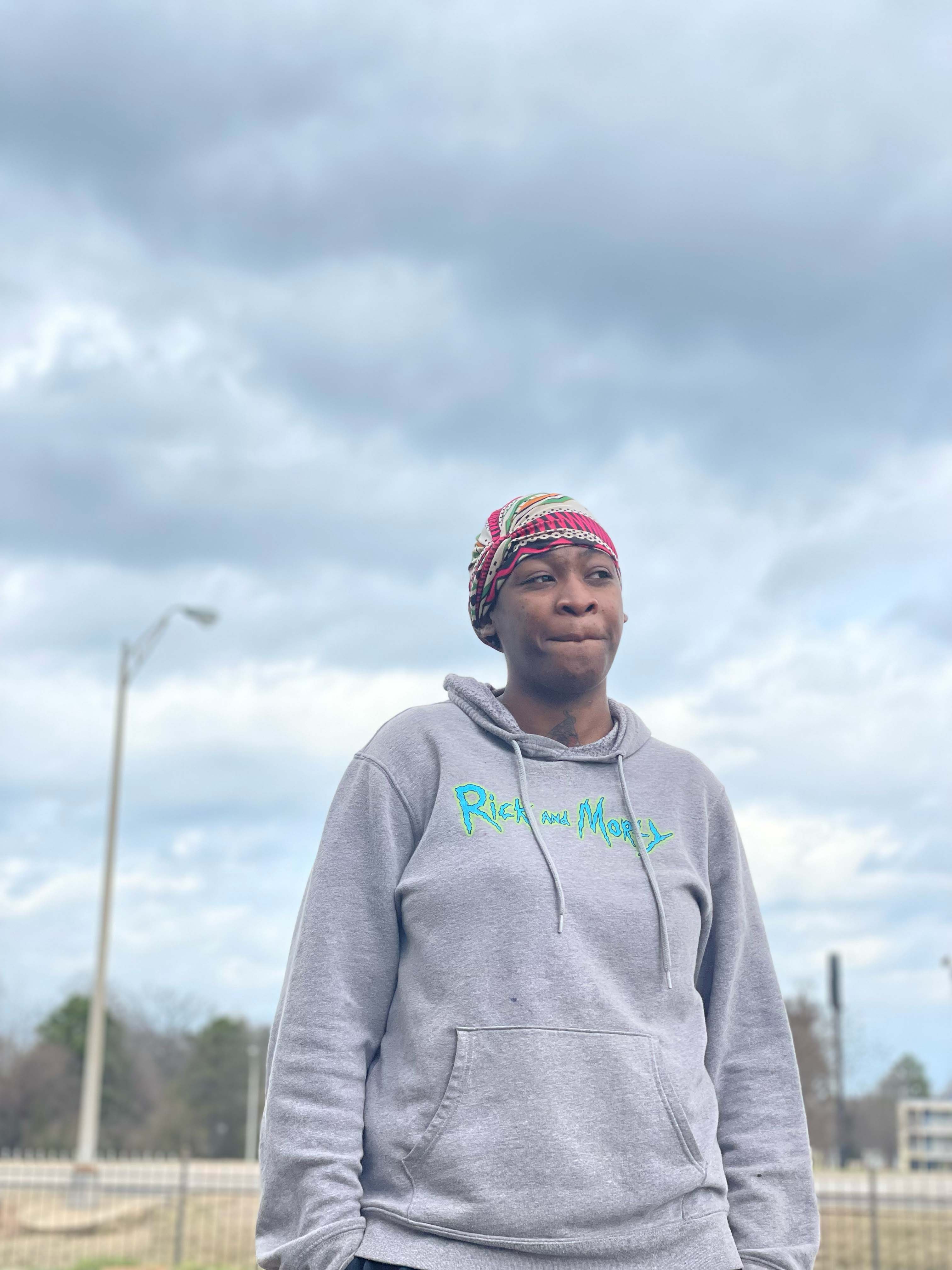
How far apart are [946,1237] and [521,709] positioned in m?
15.5

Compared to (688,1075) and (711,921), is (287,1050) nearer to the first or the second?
(688,1075)

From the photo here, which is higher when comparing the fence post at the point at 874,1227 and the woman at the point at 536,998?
the woman at the point at 536,998

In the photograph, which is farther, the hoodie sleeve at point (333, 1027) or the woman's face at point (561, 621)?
the woman's face at point (561, 621)

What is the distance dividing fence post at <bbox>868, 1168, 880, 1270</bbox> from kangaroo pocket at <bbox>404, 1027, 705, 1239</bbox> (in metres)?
12.8

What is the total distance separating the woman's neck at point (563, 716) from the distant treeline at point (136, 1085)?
36.2 m

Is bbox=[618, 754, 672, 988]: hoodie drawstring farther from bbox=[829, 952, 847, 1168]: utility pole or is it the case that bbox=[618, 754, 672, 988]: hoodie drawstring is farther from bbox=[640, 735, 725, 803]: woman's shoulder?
bbox=[829, 952, 847, 1168]: utility pole

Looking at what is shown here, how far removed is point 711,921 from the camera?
257cm

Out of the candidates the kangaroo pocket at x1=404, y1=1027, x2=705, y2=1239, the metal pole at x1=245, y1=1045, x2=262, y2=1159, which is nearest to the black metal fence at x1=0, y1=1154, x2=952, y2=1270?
the kangaroo pocket at x1=404, y1=1027, x2=705, y2=1239

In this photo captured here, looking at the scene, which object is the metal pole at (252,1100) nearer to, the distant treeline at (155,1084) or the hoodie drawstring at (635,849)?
the distant treeline at (155,1084)

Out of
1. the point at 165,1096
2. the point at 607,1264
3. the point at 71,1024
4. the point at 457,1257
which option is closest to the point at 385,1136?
the point at 457,1257

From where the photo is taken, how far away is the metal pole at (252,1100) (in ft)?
157

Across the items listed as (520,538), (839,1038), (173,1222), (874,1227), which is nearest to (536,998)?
Answer: (520,538)

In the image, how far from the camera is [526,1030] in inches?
83.5

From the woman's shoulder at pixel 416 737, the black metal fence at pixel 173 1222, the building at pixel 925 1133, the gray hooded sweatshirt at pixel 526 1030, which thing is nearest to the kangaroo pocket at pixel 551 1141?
the gray hooded sweatshirt at pixel 526 1030
